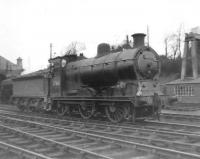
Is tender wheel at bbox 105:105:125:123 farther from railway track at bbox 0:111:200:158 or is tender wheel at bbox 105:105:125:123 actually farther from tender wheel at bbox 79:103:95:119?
railway track at bbox 0:111:200:158

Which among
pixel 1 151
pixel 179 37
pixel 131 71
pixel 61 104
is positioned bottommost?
pixel 1 151

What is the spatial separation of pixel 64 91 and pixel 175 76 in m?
28.5

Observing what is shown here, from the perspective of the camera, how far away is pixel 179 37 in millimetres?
52750

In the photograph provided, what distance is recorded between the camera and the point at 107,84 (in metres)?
13.2

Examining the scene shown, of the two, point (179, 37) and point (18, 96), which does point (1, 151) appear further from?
point (179, 37)

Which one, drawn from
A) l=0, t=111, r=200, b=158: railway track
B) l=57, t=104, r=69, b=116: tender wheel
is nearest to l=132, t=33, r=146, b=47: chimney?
l=0, t=111, r=200, b=158: railway track

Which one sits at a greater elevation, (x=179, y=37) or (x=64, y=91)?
(x=179, y=37)

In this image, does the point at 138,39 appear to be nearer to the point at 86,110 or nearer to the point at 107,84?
the point at 107,84

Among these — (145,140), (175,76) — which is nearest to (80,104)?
(145,140)

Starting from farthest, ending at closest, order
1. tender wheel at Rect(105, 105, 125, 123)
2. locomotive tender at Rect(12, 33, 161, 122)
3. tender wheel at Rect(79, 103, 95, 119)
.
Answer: tender wheel at Rect(79, 103, 95, 119)
tender wheel at Rect(105, 105, 125, 123)
locomotive tender at Rect(12, 33, 161, 122)

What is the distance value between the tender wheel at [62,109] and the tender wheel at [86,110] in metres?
1.16

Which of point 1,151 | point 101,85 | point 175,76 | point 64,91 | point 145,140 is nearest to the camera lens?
point 1,151

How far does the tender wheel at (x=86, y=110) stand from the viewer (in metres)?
13.5

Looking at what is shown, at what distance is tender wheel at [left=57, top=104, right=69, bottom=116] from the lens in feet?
50.0
